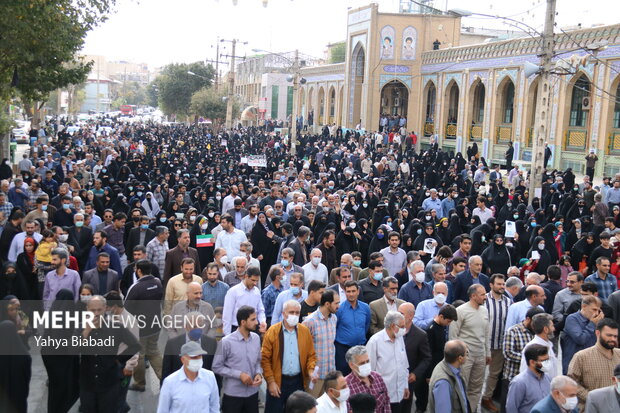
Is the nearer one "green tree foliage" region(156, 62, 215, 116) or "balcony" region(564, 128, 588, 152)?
"balcony" region(564, 128, 588, 152)

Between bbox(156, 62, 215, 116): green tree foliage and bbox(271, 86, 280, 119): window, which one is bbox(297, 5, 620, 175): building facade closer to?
bbox(271, 86, 280, 119): window

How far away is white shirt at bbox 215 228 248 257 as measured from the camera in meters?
10.8

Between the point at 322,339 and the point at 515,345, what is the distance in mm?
1889

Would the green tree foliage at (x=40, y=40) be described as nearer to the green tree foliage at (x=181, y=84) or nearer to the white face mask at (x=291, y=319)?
the white face mask at (x=291, y=319)

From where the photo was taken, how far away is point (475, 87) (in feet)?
114

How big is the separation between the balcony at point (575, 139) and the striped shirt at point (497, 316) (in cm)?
2112

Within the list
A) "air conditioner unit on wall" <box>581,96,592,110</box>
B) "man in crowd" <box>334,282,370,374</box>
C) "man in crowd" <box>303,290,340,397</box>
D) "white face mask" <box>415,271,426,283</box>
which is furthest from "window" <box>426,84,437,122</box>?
"man in crowd" <box>303,290,340,397</box>

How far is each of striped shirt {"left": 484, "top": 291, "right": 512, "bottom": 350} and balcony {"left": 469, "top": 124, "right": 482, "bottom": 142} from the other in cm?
2716

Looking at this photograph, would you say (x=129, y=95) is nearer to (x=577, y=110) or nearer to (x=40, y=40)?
(x=577, y=110)

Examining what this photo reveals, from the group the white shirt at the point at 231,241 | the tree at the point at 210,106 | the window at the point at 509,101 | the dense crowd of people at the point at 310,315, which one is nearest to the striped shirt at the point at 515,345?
the dense crowd of people at the point at 310,315

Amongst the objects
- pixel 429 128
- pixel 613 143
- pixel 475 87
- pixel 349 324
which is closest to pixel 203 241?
pixel 349 324

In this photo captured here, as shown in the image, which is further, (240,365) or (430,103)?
(430,103)

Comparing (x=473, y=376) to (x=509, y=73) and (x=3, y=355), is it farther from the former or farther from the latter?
(x=509, y=73)

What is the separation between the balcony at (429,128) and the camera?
130ft
